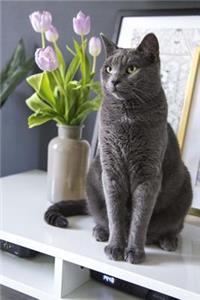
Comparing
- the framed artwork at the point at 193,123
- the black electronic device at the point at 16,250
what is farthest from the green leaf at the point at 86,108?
the black electronic device at the point at 16,250

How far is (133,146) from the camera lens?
80 centimetres

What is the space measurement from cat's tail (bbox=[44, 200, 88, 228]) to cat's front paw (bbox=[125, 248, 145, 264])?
0.69 ft

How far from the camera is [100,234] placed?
35.3 inches

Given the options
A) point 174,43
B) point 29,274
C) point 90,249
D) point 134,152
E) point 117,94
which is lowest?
point 29,274

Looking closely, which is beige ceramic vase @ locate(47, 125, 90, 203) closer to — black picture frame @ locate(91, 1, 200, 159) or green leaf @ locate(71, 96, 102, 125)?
green leaf @ locate(71, 96, 102, 125)

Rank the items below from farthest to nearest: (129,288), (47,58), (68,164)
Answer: (68,164), (47,58), (129,288)

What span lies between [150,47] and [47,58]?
1.02ft

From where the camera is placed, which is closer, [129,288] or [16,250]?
[129,288]

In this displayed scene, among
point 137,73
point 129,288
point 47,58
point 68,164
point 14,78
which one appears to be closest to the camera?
point 137,73

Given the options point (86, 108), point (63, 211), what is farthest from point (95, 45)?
point (63, 211)

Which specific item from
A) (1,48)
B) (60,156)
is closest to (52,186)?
(60,156)

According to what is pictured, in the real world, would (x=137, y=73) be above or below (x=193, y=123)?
above

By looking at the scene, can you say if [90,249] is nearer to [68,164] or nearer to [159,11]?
[68,164]

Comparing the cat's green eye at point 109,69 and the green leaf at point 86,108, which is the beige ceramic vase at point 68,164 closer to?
the green leaf at point 86,108
